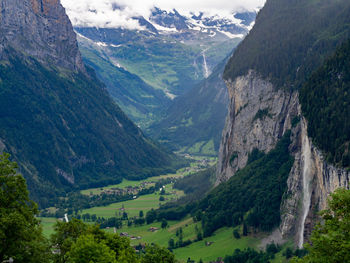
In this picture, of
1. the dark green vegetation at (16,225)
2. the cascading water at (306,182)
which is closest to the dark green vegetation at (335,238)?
the dark green vegetation at (16,225)

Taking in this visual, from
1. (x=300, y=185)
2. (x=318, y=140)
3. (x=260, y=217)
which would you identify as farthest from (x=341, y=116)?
(x=260, y=217)

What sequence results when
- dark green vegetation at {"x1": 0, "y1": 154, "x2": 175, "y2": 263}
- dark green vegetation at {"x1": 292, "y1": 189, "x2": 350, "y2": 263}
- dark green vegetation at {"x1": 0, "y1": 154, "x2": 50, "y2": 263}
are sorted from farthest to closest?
dark green vegetation at {"x1": 0, "y1": 154, "x2": 175, "y2": 263} < dark green vegetation at {"x1": 0, "y1": 154, "x2": 50, "y2": 263} < dark green vegetation at {"x1": 292, "y1": 189, "x2": 350, "y2": 263}

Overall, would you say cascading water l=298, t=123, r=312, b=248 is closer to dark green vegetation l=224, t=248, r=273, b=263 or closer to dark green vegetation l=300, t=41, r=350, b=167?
dark green vegetation l=300, t=41, r=350, b=167

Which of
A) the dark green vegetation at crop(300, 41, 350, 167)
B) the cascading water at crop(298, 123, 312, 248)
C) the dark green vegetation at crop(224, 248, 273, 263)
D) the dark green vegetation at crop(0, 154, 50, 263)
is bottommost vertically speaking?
the dark green vegetation at crop(224, 248, 273, 263)

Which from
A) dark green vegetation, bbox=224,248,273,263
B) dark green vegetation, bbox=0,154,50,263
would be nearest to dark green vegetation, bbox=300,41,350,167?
dark green vegetation, bbox=224,248,273,263

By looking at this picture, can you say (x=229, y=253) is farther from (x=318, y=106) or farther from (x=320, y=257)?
(x=320, y=257)

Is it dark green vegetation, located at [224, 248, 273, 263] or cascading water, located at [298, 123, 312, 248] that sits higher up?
cascading water, located at [298, 123, 312, 248]
